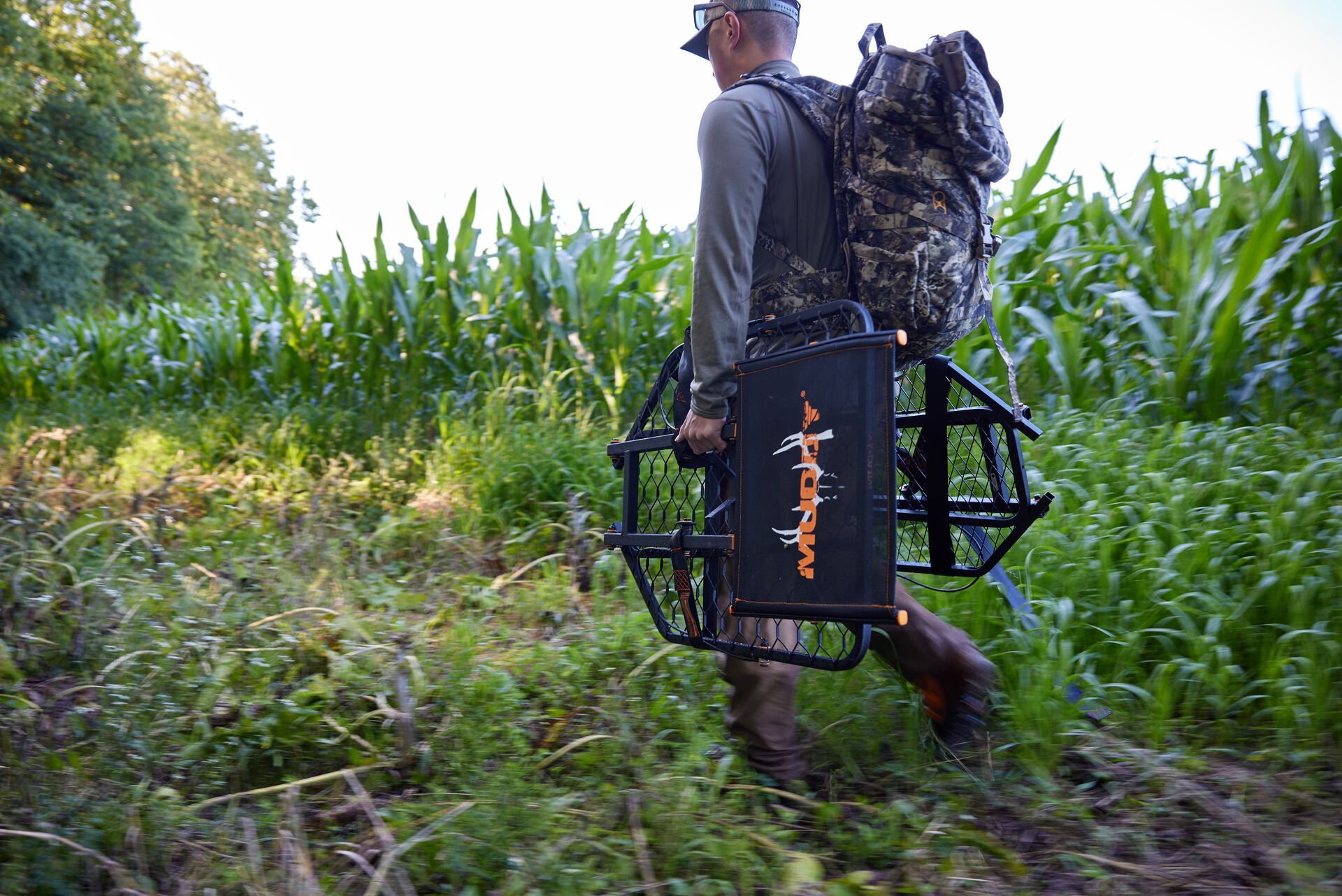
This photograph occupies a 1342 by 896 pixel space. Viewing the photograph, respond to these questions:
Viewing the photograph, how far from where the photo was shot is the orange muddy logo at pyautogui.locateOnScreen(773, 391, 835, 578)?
181cm

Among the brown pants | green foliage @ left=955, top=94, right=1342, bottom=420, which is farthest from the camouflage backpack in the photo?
green foliage @ left=955, top=94, right=1342, bottom=420

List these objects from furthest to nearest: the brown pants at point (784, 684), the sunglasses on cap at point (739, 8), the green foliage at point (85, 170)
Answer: the green foliage at point (85, 170), the brown pants at point (784, 684), the sunglasses on cap at point (739, 8)

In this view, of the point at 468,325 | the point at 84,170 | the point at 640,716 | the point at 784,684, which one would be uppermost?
the point at 84,170

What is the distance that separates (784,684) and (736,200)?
1.26m

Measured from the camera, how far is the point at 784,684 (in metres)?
2.32

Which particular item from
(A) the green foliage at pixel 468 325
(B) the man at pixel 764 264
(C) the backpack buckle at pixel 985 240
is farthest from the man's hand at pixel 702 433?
(A) the green foliage at pixel 468 325

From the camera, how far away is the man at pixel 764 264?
203 cm

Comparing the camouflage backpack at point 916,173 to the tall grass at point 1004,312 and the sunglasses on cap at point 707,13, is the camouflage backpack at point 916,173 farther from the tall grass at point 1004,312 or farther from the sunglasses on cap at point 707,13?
the tall grass at point 1004,312

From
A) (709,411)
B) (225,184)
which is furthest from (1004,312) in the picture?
(225,184)

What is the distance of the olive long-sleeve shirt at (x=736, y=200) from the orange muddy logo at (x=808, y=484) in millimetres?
283

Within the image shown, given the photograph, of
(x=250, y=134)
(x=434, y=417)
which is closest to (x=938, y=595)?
(x=434, y=417)

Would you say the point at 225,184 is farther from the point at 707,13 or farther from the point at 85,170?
the point at 707,13

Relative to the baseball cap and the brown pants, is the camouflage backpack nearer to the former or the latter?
the baseball cap

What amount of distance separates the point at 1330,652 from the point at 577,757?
215 cm
